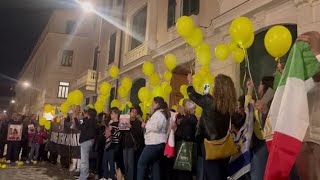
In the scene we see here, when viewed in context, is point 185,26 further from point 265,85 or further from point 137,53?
point 137,53

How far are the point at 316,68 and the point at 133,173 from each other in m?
5.46

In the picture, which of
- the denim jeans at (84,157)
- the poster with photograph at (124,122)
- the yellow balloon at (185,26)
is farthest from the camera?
the denim jeans at (84,157)

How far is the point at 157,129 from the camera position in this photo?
20.4 feet

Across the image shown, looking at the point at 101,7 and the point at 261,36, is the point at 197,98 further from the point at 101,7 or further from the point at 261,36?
the point at 101,7

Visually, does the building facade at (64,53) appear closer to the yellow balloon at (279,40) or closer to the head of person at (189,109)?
the head of person at (189,109)

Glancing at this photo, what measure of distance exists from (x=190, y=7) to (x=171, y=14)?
168 cm

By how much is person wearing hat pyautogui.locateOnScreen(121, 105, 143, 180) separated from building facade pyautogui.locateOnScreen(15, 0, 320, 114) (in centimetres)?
346

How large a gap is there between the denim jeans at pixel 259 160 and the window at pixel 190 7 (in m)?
8.32

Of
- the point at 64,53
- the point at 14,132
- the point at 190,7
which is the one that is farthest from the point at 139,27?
the point at 64,53

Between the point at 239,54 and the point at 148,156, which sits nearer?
the point at 148,156

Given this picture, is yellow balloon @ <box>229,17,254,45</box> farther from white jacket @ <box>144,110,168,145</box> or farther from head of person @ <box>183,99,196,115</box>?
white jacket @ <box>144,110,168,145</box>

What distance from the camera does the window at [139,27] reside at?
55.8 ft

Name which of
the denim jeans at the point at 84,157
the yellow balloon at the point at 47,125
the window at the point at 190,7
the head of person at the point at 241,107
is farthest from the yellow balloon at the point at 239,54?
the yellow balloon at the point at 47,125

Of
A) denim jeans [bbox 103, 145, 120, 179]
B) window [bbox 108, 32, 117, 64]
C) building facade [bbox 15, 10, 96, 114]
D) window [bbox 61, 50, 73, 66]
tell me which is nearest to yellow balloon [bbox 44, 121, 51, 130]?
denim jeans [bbox 103, 145, 120, 179]
